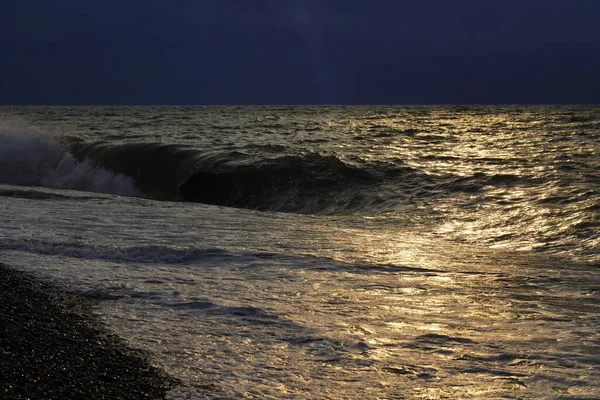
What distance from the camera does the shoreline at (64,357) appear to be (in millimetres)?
3226

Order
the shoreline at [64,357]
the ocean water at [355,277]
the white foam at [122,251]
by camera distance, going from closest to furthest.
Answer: the shoreline at [64,357], the ocean water at [355,277], the white foam at [122,251]

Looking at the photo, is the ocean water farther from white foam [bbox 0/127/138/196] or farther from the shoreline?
white foam [bbox 0/127/138/196]

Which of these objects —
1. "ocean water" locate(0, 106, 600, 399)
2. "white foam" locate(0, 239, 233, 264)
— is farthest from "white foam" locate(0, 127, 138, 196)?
"white foam" locate(0, 239, 233, 264)

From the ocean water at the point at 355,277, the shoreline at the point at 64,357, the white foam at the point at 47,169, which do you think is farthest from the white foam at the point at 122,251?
the white foam at the point at 47,169

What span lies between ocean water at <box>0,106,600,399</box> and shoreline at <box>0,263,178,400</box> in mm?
172

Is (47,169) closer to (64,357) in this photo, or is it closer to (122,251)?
(122,251)

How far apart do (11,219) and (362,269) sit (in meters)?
5.24

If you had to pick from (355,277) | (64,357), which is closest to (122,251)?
(355,277)

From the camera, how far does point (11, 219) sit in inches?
361

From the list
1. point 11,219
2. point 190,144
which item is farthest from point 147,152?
point 11,219

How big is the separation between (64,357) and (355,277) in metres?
3.09

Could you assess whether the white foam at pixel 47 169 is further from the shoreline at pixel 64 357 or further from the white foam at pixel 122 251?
the shoreline at pixel 64 357

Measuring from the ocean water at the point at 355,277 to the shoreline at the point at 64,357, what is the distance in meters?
0.17

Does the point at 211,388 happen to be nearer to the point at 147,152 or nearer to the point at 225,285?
the point at 225,285
